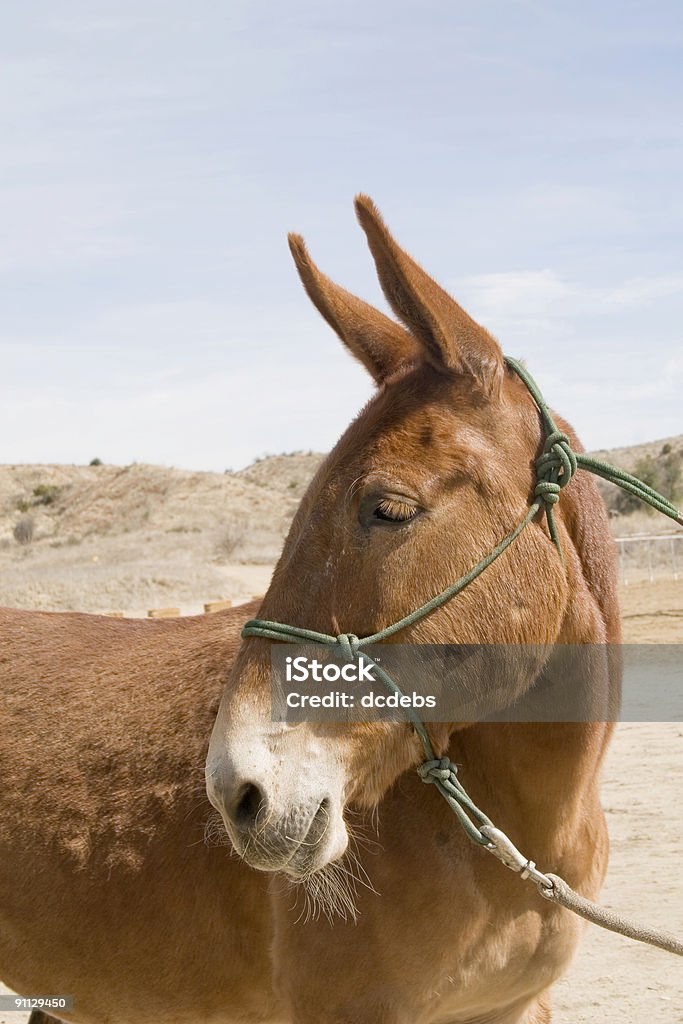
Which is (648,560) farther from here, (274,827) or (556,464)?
(274,827)

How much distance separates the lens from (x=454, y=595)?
256 cm

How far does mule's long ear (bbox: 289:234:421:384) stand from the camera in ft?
9.53

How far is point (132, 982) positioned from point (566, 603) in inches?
72.4

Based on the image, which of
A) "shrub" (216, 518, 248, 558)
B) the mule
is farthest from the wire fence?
the mule

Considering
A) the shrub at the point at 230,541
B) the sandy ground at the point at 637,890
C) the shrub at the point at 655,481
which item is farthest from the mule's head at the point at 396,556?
the shrub at the point at 230,541

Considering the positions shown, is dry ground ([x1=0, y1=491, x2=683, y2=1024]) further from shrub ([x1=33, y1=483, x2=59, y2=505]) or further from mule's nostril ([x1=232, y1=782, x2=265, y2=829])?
shrub ([x1=33, y1=483, x2=59, y2=505])

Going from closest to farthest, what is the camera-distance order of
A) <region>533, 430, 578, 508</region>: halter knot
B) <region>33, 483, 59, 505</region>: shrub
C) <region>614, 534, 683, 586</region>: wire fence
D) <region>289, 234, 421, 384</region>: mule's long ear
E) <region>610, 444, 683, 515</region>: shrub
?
1. <region>533, 430, 578, 508</region>: halter knot
2. <region>289, 234, 421, 384</region>: mule's long ear
3. <region>614, 534, 683, 586</region>: wire fence
4. <region>610, 444, 683, 515</region>: shrub
5. <region>33, 483, 59, 505</region>: shrub

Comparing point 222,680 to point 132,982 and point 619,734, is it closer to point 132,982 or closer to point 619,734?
point 132,982

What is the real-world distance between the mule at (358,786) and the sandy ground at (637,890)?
28 cm

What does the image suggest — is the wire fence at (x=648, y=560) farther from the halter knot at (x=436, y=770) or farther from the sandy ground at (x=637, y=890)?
the halter knot at (x=436, y=770)

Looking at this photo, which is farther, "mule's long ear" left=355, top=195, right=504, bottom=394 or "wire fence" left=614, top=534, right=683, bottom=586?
"wire fence" left=614, top=534, right=683, bottom=586

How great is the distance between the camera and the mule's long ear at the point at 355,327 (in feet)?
9.53

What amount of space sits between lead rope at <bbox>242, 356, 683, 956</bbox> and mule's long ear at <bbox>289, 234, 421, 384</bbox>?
1.10 feet

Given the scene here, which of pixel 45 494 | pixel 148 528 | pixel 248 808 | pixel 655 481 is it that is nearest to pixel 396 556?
pixel 248 808
